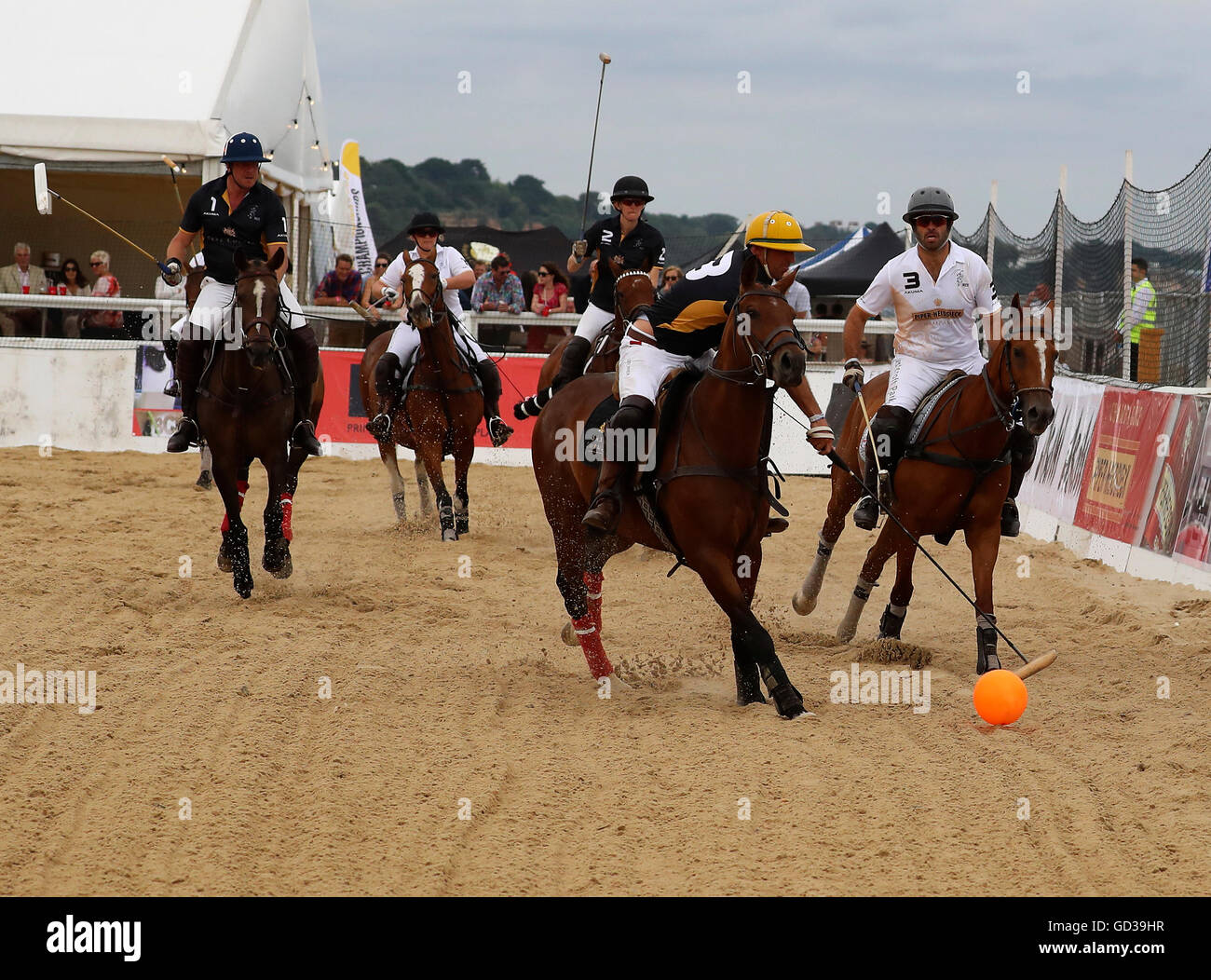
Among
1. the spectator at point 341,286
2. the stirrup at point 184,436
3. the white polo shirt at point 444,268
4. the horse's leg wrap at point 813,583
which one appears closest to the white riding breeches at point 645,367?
the horse's leg wrap at point 813,583

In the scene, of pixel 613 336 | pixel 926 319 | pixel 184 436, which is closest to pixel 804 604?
pixel 926 319

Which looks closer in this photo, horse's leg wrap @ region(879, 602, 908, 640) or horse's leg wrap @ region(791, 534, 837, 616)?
horse's leg wrap @ region(879, 602, 908, 640)

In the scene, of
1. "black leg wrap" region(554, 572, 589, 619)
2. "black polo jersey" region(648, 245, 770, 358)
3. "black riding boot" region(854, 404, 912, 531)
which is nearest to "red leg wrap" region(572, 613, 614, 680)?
"black leg wrap" region(554, 572, 589, 619)

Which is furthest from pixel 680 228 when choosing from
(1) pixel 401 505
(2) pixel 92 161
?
(1) pixel 401 505

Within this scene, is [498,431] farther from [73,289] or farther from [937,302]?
[73,289]

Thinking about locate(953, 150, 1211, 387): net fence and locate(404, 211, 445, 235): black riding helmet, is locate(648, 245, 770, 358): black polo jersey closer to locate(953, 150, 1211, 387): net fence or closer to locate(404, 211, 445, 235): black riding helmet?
locate(953, 150, 1211, 387): net fence

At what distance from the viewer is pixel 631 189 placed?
11.0 metres

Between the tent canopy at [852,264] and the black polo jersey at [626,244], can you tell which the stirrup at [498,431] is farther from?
the tent canopy at [852,264]

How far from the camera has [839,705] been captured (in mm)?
7527

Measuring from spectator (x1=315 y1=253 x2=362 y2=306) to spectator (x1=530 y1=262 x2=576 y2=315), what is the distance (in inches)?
119

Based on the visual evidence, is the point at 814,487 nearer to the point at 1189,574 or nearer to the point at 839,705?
the point at 1189,574

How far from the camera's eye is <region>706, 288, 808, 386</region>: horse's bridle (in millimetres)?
6609

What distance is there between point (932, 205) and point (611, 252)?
3173mm
